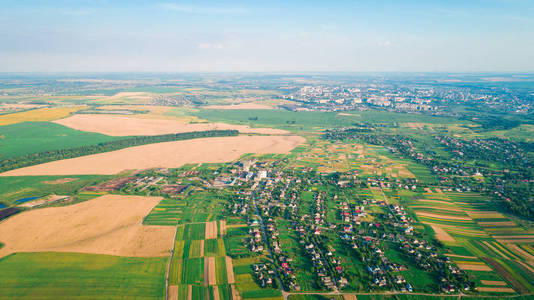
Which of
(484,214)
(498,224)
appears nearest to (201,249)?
(498,224)

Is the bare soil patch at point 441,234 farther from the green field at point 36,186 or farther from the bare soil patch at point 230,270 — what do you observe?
the green field at point 36,186

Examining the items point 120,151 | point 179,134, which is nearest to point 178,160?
point 120,151

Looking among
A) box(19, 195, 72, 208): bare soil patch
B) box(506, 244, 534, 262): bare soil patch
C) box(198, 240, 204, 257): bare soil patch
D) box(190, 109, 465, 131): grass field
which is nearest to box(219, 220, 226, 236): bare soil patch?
box(198, 240, 204, 257): bare soil patch

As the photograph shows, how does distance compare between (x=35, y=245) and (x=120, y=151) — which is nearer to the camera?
(x=35, y=245)

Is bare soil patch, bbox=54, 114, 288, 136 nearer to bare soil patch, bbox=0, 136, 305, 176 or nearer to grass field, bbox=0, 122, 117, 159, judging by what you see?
grass field, bbox=0, 122, 117, 159

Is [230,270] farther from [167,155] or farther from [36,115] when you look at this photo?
[36,115]

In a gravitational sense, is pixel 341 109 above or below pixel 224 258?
above

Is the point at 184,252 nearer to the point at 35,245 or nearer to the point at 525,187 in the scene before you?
the point at 35,245
